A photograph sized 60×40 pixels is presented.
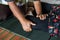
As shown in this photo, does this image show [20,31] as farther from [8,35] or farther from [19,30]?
[8,35]

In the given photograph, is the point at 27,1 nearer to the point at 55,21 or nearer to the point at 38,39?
the point at 55,21

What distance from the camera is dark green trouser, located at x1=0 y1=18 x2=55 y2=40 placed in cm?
117

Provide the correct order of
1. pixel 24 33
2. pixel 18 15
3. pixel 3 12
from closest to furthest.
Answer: pixel 24 33, pixel 18 15, pixel 3 12

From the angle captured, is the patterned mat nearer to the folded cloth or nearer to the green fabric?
the green fabric

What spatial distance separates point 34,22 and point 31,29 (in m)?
0.13

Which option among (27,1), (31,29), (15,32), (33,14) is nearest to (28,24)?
(31,29)

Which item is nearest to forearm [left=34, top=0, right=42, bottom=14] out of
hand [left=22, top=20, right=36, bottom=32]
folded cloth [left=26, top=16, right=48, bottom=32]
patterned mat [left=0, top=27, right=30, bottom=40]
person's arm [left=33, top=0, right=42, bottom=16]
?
person's arm [left=33, top=0, right=42, bottom=16]

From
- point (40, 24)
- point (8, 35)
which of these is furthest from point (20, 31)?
point (40, 24)

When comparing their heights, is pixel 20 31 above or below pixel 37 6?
below

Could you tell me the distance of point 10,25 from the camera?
137 cm

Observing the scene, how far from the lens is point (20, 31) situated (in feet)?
4.16

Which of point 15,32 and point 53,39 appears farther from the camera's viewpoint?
point 15,32

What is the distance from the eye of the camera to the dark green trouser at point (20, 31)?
117cm

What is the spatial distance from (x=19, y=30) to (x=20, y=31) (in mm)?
22
